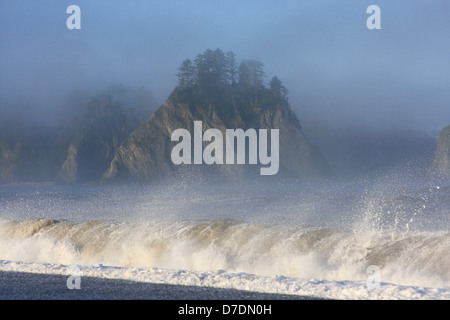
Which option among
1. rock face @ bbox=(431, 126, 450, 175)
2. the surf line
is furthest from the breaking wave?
the surf line

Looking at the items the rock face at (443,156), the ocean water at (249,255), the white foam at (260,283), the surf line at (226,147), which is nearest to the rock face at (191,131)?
the surf line at (226,147)

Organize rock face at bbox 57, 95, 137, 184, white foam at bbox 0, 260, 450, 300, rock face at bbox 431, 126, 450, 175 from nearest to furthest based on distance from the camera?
white foam at bbox 0, 260, 450, 300, rock face at bbox 431, 126, 450, 175, rock face at bbox 57, 95, 137, 184

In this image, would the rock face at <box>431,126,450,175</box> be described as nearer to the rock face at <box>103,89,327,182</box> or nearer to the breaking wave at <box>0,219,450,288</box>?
the rock face at <box>103,89,327,182</box>

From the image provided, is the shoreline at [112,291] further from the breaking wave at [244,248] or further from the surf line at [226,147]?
the surf line at [226,147]

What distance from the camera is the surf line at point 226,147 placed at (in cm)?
11381

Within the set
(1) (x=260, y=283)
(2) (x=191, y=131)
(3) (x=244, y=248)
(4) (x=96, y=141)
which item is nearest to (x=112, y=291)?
(1) (x=260, y=283)

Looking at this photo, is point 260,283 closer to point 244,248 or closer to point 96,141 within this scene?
point 244,248

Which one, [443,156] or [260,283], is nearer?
[260,283]

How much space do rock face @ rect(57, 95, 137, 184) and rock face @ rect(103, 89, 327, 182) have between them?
16.2 m

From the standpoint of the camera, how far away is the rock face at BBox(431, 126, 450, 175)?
84.5m

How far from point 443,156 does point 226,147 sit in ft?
162

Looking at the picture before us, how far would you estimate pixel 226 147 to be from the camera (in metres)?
117

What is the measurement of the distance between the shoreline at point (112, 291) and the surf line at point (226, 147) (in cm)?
9645
